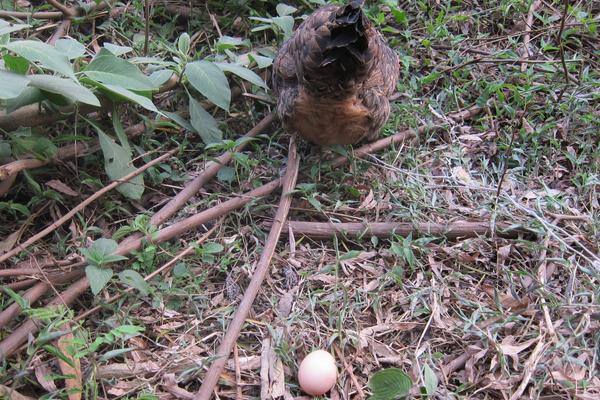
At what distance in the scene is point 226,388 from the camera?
1.69 metres

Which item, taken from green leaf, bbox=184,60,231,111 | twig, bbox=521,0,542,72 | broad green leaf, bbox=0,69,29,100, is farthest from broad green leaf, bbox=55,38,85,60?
twig, bbox=521,0,542,72

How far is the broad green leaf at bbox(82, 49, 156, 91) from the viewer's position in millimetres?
1932

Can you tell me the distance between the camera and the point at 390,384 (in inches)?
64.4

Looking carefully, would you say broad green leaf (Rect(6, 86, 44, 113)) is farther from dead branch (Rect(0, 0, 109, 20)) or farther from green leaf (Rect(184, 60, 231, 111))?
dead branch (Rect(0, 0, 109, 20))

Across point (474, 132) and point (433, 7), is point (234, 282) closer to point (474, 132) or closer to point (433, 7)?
point (474, 132)

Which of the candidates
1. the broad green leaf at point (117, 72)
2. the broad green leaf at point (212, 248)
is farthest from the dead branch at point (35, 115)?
the broad green leaf at point (212, 248)

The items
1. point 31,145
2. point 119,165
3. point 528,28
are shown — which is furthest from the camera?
point 528,28

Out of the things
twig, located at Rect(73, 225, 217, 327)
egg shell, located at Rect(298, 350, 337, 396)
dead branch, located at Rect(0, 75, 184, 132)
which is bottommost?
egg shell, located at Rect(298, 350, 337, 396)

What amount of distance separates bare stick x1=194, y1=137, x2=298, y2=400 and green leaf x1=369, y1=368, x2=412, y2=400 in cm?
43

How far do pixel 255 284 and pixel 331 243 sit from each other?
359 mm

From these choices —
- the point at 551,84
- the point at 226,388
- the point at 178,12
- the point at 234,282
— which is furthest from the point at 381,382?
the point at 178,12

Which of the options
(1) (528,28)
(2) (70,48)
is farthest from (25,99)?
(1) (528,28)

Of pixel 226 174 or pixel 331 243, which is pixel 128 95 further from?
pixel 331 243

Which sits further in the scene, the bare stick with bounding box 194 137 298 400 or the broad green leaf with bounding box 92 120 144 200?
the broad green leaf with bounding box 92 120 144 200
